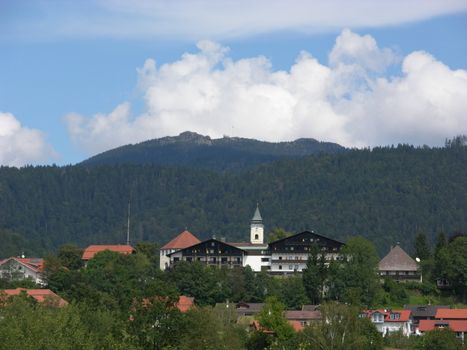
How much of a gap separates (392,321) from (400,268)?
1610 centimetres

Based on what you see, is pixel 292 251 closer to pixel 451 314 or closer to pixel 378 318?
pixel 378 318

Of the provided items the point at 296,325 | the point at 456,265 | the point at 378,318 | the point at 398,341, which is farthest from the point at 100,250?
the point at 398,341

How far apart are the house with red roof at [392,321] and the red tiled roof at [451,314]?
8.06 feet

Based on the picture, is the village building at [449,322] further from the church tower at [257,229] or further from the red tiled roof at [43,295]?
the church tower at [257,229]

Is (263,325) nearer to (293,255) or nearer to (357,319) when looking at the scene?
(357,319)

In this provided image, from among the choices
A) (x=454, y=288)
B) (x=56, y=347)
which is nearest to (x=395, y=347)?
(x=454, y=288)

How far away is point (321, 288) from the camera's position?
349 ft

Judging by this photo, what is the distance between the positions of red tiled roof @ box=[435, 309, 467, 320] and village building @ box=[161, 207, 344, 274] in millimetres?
17853

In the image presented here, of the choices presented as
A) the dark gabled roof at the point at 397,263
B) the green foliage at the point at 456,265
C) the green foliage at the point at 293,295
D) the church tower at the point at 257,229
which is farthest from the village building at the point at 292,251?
the church tower at the point at 257,229

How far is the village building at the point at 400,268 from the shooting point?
117 m

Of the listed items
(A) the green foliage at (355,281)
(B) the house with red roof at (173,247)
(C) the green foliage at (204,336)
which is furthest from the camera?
(B) the house with red roof at (173,247)

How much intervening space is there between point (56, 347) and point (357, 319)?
109ft

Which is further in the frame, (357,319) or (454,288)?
(454,288)

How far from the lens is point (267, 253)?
397ft
